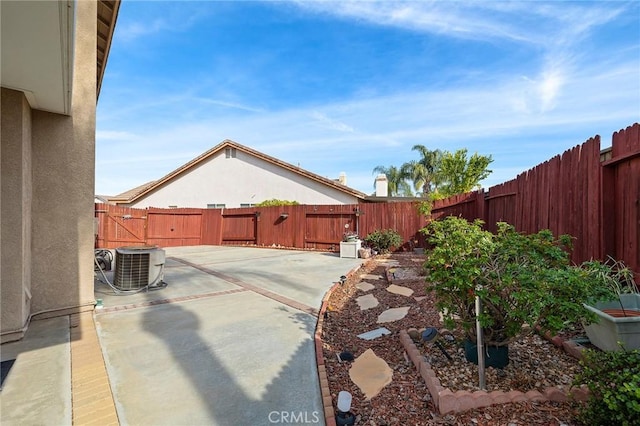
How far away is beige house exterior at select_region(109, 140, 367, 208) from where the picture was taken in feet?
54.3

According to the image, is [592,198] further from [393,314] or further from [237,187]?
[237,187]

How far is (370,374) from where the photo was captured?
2850 mm

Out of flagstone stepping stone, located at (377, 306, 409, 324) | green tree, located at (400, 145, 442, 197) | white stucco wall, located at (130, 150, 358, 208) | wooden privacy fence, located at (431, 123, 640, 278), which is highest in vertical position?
green tree, located at (400, 145, 442, 197)

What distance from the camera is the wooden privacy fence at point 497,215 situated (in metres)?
3.21

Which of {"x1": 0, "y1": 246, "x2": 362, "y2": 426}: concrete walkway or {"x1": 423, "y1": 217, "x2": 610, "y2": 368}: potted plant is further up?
{"x1": 423, "y1": 217, "x2": 610, "y2": 368}: potted plant

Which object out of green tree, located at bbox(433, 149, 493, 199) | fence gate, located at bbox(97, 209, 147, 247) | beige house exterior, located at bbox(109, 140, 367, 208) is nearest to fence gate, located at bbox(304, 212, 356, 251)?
beige house exterior, located at bbox(109, 140, 367, 208)

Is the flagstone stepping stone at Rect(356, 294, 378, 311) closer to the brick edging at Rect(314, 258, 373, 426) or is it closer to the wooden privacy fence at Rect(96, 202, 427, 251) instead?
the brick edging at Rect(314, 258, 373, 426)

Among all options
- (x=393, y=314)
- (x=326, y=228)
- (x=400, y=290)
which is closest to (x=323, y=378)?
(x=393, y=314)

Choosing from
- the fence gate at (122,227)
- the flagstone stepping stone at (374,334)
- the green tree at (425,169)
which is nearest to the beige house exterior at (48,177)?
the flagstone stepping stone at (374,334)

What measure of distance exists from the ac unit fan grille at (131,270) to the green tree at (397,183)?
940 inches

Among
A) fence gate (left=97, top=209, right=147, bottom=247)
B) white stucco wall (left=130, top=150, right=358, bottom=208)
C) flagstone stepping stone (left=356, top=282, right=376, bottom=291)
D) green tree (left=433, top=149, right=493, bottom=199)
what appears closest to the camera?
flagstone stepping stone (left=356, top=282, right=376, bottom=291)

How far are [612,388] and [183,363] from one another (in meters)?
3.23

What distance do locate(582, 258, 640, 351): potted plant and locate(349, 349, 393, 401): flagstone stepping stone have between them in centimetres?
169

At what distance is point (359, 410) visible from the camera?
2324 mm
